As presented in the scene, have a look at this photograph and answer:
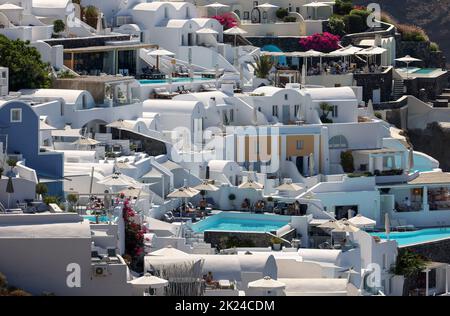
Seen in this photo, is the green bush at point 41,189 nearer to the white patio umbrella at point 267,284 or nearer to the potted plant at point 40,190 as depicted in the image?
the potted plant at point 40,190

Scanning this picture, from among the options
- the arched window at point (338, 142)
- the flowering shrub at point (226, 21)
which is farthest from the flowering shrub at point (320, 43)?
the arched window at point (338, 142)

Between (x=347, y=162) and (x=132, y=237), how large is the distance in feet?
70.5

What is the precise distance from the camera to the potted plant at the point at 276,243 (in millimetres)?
58500

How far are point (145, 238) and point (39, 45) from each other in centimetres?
1862

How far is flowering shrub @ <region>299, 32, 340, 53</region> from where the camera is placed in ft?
282

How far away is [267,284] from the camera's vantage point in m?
47.1

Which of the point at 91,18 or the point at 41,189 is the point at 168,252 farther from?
the point at 91,18

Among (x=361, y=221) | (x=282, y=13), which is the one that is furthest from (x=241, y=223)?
(x=282, y=13)

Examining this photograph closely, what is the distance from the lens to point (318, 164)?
71.5 metres

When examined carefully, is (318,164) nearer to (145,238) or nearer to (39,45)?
(39,45)

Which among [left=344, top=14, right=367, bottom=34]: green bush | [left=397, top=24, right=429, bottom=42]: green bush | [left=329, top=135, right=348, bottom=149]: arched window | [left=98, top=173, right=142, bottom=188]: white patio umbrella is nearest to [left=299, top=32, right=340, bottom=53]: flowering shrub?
[left=344, top=14, right=367, bottom=34]: green bush

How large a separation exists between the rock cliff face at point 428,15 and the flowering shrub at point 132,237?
63.0m

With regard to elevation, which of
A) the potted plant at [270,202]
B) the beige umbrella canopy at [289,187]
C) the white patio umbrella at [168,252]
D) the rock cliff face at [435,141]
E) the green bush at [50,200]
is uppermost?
the green bush at [50,200]

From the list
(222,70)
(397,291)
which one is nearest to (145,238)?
(397,291)
